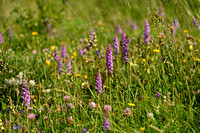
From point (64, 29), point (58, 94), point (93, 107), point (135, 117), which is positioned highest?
point (64, 29)

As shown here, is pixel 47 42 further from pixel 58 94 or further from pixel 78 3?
pixel 78 3

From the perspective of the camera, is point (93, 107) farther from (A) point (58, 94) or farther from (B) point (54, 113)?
(A) point (58, 94)

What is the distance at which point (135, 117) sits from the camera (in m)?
1.84

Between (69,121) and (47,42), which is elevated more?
(47,42)

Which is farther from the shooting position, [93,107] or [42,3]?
[42,3]

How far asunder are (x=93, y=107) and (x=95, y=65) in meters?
0.86

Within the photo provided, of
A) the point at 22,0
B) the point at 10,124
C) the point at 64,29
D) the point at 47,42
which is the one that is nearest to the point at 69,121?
the point at 10,124

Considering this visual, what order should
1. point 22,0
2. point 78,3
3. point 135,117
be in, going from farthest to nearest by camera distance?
point 78,3, point 22,0, point 135,117

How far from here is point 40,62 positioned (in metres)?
2.92

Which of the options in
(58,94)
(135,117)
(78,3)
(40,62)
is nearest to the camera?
(135,117)

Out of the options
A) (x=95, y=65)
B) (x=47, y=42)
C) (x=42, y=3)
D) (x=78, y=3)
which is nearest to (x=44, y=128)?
(x=95, y=65)

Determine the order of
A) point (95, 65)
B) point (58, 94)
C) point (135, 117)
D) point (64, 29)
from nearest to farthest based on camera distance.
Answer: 1. point (135, 117)
2. point (58, 94)
3. point (95, 65)
4. point (64, 29)

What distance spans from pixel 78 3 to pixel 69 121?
5.90 metres

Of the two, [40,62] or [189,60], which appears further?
[40,62]
